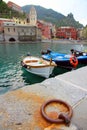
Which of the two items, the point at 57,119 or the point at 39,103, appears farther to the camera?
the point at 39,103

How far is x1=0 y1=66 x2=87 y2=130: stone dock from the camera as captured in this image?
223cm

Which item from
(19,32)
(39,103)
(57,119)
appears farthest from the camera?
(19,32)

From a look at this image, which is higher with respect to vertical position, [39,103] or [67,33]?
[67,33]

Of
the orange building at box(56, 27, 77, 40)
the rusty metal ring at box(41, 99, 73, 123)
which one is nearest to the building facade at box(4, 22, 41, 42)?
the orange building at box(56, 27, 77, 40)

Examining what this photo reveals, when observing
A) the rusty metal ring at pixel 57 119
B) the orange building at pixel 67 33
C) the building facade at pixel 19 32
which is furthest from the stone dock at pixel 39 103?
the orange building at pixel 67 33

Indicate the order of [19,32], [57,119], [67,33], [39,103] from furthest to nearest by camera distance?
[67,33]
[19,32]
[39,103]
[57,119]

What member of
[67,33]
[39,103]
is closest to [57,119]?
[39,103]

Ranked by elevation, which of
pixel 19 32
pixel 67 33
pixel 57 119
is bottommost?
pixel 57 119

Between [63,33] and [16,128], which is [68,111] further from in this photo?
[63,33]

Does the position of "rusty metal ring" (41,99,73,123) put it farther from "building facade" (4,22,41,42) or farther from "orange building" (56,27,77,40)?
"orange building" (56,27,77,40)

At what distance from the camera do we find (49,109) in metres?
2.66

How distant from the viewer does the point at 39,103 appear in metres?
2.80

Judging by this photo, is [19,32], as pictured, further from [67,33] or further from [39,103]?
[39,103]

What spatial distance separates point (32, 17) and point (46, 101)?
9056 cm
